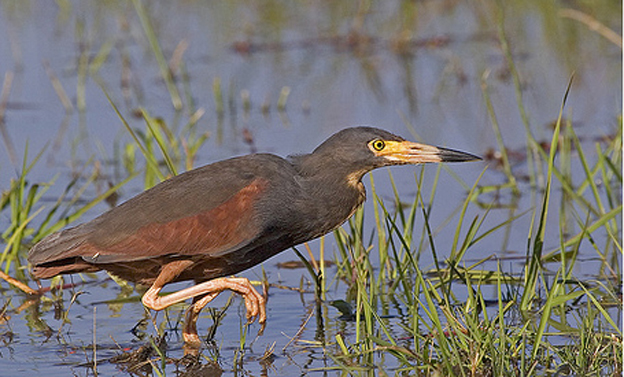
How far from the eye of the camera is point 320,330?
618cm

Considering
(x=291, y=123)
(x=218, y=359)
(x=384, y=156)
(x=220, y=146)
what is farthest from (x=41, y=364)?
(x=291, y=123)

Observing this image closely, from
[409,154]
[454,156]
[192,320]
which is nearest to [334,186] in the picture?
[409,154]

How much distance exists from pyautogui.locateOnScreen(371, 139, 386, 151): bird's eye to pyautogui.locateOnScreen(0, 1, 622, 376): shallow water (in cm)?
98

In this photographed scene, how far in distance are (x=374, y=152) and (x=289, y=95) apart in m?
5.86

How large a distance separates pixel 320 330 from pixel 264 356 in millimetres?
669

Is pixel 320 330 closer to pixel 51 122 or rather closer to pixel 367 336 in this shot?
pixel 367 336

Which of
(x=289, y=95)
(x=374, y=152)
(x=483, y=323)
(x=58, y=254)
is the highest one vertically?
(x=289, y=95)

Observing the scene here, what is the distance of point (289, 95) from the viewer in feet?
38.0

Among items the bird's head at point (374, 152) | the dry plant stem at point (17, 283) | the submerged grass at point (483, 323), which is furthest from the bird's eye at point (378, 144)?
the dry plant stem at point (17, 283)

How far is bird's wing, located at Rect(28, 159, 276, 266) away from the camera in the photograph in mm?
5707

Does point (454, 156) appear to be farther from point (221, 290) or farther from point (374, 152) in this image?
point (221, 290)

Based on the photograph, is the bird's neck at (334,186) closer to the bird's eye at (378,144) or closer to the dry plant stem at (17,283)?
the bird's eye at (378,144)

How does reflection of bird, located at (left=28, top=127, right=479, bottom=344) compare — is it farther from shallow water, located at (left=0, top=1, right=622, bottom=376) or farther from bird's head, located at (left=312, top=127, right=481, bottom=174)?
shallow water, located at (left=0, top=1, right=622, bottom=376)

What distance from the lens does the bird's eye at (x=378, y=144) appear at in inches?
228
